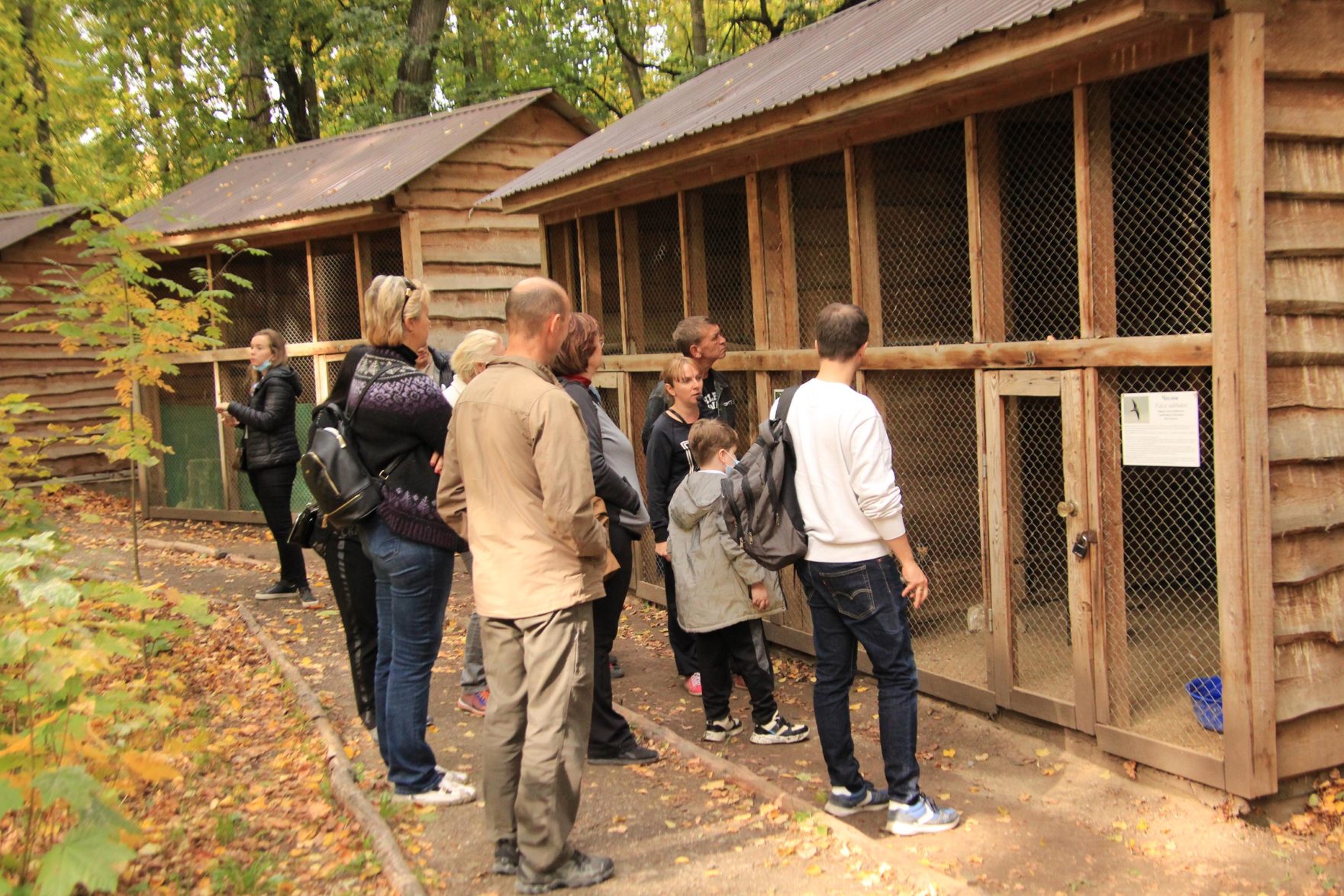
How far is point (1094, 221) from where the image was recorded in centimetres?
501

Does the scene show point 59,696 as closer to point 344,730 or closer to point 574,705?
point 574,705

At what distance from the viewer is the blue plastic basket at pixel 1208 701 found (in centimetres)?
477

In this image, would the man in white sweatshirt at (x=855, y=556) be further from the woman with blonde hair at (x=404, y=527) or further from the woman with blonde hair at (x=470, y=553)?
the woman with blonde hair at (x=470, y=553)

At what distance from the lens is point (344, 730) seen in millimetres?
5840

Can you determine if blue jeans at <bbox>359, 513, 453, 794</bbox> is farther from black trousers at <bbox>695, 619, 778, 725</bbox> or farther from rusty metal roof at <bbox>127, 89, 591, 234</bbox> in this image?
rusty metal roof at <bbox>127, 89, 591, 234</bbox>

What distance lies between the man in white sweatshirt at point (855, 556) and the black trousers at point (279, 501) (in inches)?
210

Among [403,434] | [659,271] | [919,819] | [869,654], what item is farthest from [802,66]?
[919,819]

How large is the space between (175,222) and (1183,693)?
37.5 ft

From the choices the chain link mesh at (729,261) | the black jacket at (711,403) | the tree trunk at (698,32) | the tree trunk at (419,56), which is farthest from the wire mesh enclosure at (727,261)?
the tree trunk at (698,32)

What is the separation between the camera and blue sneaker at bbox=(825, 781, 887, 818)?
464 cm

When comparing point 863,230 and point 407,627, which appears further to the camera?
point 863,230

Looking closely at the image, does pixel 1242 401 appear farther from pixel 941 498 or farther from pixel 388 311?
pixel 388 311

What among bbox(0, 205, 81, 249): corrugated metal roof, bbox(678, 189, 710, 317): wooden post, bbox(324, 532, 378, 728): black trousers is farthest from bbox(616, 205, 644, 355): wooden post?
bbox(0, 205, 81, 249): corrugated metal roof

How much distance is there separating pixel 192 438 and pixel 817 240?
9387mm
